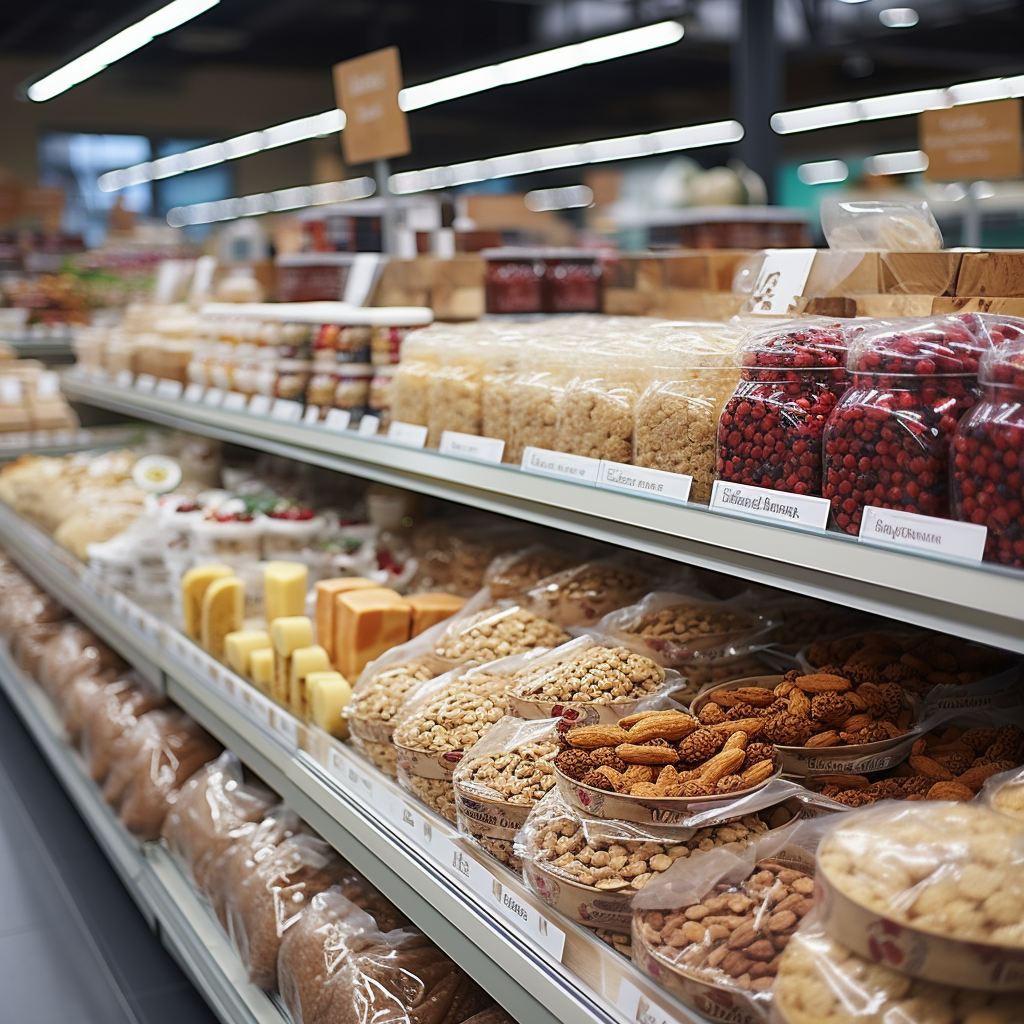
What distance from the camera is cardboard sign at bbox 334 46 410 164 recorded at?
8.96 feet

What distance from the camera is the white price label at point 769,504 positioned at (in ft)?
3.77

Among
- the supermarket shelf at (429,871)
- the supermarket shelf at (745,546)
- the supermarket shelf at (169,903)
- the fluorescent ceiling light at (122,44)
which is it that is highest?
the fluorescent ceiling light at (122,44)

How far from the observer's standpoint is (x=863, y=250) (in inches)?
63.6

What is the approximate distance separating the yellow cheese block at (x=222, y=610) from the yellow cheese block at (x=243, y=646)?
0.10m

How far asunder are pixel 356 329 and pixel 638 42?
560 cm

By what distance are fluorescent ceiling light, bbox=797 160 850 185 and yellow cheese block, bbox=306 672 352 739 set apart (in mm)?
17195

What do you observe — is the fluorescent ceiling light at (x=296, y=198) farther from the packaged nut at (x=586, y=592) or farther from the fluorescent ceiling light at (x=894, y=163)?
the packaged nut at (x=586, y=592)

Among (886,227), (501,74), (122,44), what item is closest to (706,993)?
(886,227)

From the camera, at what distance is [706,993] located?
1068 mm

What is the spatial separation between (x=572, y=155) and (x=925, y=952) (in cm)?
1470

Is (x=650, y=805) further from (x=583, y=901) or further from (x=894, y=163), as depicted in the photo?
(x=894, y=163)

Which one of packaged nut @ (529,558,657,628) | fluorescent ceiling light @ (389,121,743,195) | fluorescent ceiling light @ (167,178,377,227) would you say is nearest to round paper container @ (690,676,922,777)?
packaged nut @ (529,558,657,628)

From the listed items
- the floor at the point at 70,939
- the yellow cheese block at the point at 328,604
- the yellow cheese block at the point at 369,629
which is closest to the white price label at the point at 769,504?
the yellow cheese block at the point at 369,629

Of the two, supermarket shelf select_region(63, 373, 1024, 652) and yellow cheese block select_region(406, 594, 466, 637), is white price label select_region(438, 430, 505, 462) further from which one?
yellow cheese block select_region(406, 594, 466, 637)
